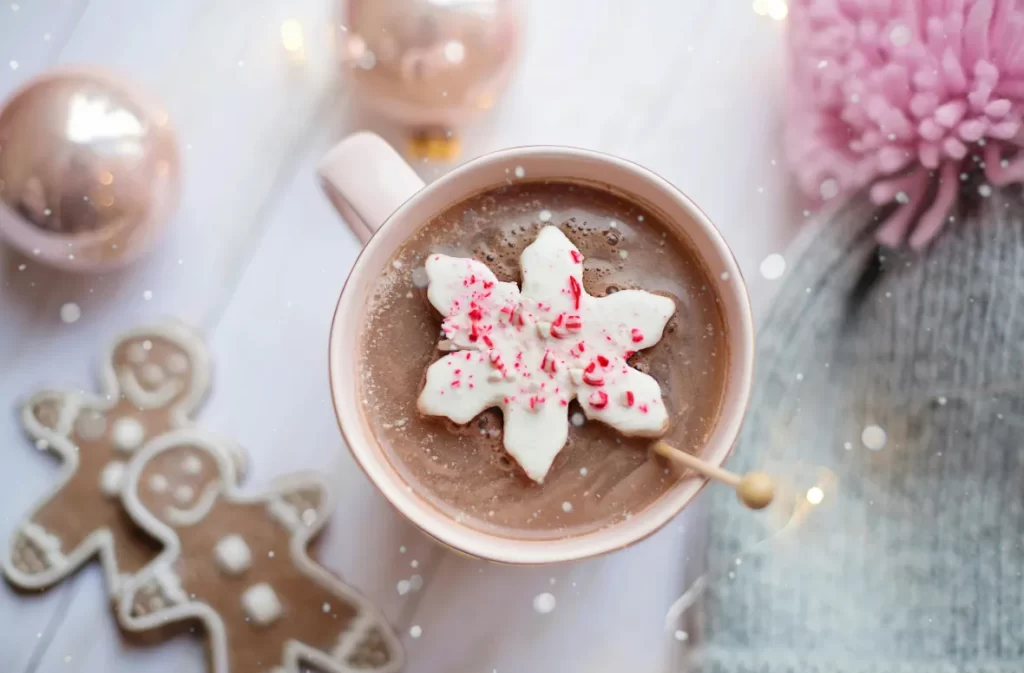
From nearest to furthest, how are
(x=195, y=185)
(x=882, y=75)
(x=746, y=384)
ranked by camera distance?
(x=746, y=384)
(x=882, y=75)
(x=195, y=185)

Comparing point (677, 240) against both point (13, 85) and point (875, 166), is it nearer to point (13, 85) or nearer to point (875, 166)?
point (875, 166)

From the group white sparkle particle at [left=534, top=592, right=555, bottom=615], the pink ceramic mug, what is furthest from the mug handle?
white sparkle particle at [left=534, top=592, right=555, bottom=615]

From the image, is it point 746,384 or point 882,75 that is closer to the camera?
point 746,384

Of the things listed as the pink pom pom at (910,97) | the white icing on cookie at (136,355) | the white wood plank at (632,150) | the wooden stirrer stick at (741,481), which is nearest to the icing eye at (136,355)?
the white icing on cookie at (136,355)

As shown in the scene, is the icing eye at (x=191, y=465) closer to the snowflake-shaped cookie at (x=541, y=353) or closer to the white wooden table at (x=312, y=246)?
the white wooden table at (x=312, y=246)

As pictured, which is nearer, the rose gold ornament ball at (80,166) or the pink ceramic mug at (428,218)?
the pink ceramic mug at (428,218)

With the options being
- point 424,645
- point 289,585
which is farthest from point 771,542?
point 289,585
